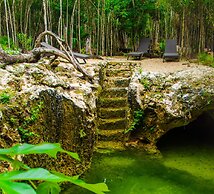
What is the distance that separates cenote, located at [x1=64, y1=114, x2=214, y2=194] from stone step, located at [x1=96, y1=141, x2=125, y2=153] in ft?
0.69

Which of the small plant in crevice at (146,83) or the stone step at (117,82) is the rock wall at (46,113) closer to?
the small plant in crevice at (146,83)

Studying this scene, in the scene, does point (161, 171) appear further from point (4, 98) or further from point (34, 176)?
point (34, 176)

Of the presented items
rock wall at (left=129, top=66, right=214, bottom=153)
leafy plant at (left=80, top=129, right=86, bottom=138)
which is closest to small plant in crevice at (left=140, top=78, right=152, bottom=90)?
rock wall at (left=129, top=66, right=214, bottom=153)

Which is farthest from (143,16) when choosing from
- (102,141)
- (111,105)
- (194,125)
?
(102,141)

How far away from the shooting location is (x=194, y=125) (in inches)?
352

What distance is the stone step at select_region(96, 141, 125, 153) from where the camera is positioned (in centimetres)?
672

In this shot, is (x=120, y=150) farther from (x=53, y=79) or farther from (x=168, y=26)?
(x=168, y=26)

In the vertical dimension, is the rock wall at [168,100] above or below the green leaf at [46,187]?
→ below

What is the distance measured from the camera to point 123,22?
44.5 ft

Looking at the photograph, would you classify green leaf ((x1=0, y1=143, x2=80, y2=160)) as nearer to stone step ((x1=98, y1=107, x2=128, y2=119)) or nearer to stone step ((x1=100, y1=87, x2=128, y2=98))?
stone step ((x1=98, y1=107, x2=128, y2=119))

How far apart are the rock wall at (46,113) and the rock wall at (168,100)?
133cm

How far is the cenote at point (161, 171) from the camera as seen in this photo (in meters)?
5.15

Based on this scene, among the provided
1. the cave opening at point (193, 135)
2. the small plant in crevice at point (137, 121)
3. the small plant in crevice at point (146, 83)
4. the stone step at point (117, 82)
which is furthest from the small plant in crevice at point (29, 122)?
the stone step at point (117, 82)

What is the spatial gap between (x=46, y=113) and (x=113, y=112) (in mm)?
2521
